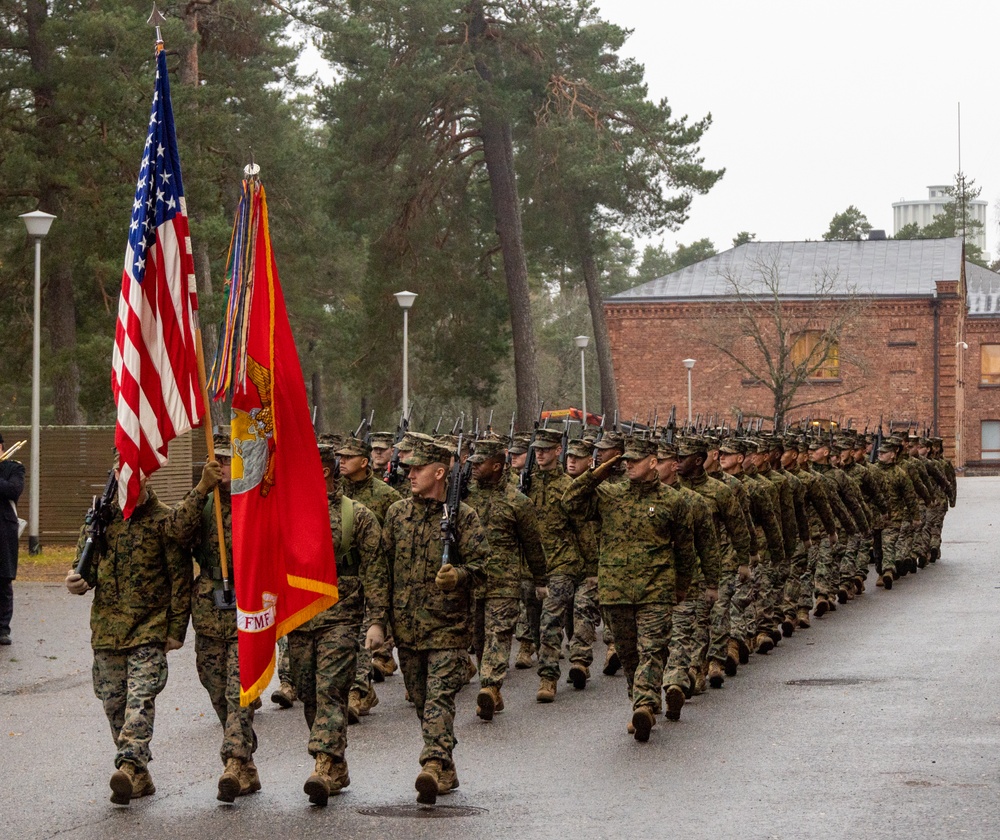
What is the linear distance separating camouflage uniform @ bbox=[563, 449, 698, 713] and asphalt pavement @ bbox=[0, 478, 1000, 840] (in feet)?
1.87

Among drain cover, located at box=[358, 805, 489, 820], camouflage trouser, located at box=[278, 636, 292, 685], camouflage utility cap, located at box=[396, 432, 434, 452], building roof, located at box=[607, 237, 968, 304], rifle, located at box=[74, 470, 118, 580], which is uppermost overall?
building roof, located at box=[607, 237, 968, 304]

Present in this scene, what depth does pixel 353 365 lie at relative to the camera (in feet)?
143

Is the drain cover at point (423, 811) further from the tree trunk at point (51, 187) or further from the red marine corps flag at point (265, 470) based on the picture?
the tree trunk at point (51, 187)

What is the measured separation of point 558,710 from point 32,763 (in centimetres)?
377

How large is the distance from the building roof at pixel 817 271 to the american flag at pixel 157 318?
5216 centimetres

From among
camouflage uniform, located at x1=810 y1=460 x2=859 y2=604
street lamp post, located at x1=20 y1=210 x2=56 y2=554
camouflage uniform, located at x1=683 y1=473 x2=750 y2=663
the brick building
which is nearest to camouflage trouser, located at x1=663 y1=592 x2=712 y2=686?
camouflage uniform, located at x1=683 y1=473 x2=750 y2=663

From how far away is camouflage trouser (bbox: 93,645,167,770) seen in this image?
8.41 meters

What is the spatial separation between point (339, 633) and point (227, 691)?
2.26ft

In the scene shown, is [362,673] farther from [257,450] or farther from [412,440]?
[257,450]

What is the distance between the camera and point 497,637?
11.7 m

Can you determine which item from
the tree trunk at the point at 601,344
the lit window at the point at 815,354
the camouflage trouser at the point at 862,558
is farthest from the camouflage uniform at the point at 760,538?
the lit window at the point at 815,354

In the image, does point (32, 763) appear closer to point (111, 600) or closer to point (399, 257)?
point (111, 600)

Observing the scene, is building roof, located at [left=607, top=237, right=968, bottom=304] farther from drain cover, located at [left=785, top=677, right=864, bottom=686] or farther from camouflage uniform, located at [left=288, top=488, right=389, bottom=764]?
camouflage uniform, located at [left=288, top=488, right=389, bottom=764]

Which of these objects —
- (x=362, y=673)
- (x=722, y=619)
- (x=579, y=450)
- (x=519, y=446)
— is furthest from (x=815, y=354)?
(x=362, y=673)
